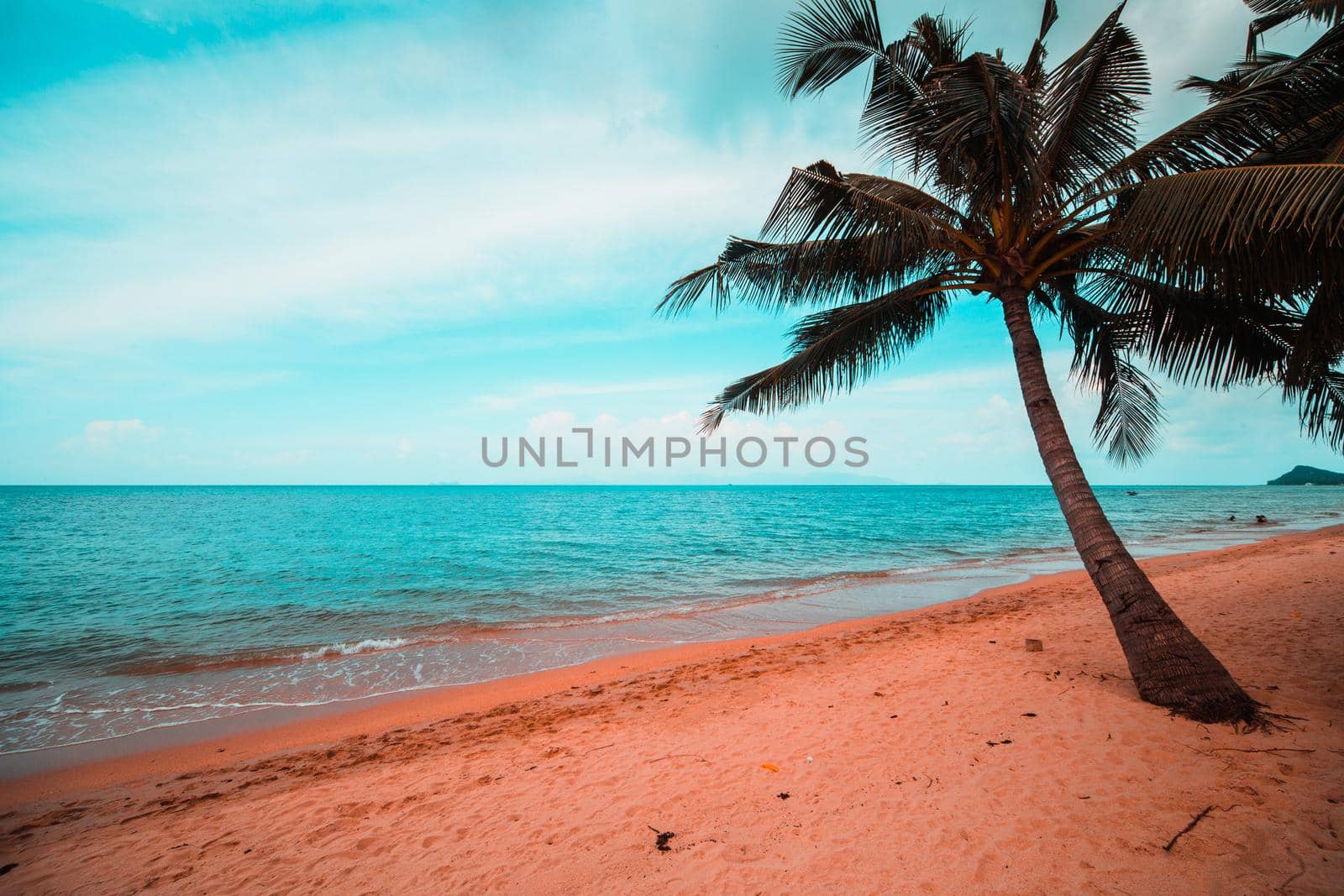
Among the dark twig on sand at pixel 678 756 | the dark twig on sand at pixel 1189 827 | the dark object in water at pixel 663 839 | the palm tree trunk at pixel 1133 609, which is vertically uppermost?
the palm tree trunk at pixel 1133 609

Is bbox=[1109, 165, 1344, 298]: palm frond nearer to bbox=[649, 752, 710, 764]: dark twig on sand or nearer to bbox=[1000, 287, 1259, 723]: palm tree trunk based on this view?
bbox=[1000, 287, 1259, 723]: palm tree trunk

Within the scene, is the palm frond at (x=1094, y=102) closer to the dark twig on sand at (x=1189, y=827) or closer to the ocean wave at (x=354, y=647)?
the dark twig on sand at (x=1189, y=827)

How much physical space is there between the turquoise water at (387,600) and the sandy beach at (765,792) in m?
2.20

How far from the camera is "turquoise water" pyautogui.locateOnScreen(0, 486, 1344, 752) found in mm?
8328

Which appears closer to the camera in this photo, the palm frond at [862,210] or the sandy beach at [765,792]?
the sandy beach at [765,792]

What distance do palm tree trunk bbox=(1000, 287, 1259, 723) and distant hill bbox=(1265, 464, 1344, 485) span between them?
203063mm

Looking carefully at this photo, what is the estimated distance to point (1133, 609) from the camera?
449cm

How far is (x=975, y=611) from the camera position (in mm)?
10688

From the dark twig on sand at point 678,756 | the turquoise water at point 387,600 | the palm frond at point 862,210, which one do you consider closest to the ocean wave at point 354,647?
the turquoise water at point 387,600

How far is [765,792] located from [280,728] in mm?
6221

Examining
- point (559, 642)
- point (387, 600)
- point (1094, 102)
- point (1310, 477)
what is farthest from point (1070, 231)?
point (1310, 477)

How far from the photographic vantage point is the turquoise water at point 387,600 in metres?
8.33

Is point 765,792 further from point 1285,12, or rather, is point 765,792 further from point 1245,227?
point 1285,12

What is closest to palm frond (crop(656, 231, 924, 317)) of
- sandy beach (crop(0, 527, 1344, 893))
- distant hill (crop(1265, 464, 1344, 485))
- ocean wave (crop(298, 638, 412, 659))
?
sandy beach (crop(0, 527, 1344, 893))
